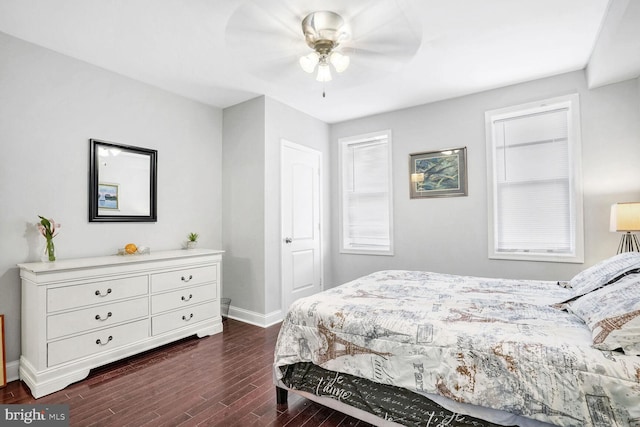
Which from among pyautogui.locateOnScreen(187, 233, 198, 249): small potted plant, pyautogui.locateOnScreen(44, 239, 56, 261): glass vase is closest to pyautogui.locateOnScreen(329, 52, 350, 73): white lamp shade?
pyautogui.locateOnScreen(187, 233, 198, 249): small potted plant

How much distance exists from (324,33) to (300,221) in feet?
8.25

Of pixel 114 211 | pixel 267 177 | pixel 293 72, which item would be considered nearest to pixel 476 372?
pixel 293 72

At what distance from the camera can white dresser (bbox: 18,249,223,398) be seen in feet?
7.50

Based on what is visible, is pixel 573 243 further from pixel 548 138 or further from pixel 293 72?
pixel 293 72

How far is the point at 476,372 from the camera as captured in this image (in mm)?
1409

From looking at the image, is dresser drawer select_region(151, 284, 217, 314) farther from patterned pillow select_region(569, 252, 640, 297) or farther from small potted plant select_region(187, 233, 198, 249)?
patterned pillow select_region(569, 252, 640, 297)

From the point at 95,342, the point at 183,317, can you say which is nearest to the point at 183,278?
the point at 183,317

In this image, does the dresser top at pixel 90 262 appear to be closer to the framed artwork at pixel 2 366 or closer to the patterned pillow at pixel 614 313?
the framed artwork at pixel 2 366

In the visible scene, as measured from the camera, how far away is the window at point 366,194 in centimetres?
442

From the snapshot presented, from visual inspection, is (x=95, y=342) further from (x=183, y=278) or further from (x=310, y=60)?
(x=310, y=60)

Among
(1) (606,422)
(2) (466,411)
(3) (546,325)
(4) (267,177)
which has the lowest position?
(2) (466,411)

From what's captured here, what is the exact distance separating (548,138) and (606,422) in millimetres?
3046

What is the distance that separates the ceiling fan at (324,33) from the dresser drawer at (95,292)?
2.11 metres

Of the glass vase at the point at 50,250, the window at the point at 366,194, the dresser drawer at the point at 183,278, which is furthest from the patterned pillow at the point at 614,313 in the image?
the glass vase at the point at 50,250
